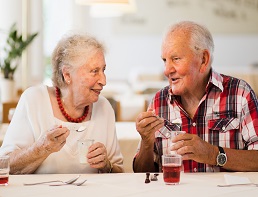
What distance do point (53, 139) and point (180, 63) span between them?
29.8 inches

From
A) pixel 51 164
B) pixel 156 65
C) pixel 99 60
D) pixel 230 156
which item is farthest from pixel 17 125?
pixel 156 65

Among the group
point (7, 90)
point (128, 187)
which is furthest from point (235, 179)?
point (7, 90)

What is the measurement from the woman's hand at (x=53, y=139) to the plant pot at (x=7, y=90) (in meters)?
2.63

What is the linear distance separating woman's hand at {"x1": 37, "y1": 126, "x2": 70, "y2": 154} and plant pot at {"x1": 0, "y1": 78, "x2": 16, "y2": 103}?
8.63 ft

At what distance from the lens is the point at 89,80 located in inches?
115

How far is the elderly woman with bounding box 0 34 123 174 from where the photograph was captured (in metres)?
2.86

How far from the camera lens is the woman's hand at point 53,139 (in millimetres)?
2543

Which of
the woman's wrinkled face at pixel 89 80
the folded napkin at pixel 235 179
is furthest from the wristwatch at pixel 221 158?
the woman's wrinkled face at pixel 89 80

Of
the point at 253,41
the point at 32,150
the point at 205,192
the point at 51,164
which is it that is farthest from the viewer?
the point at 253,41

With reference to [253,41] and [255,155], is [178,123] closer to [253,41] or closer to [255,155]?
[255,155]

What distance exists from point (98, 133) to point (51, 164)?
0.29 metres

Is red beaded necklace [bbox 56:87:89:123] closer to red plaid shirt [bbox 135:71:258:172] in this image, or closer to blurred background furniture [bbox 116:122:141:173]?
red plaid shirt [bbox 135:71:258:172]

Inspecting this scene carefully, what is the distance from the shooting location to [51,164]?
112 inches

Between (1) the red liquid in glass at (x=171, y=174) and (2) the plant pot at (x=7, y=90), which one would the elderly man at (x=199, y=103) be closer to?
(1) the red liquid in glass at (x=171, y=174)
